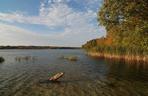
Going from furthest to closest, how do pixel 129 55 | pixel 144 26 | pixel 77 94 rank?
pixel 129 55 < pixel 77 94 < pixel 144 26

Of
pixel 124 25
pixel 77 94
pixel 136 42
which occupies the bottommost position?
pixel 77 94

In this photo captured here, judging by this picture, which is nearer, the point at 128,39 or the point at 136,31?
the point at 136,31

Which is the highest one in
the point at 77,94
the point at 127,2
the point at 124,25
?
the point at 127,2

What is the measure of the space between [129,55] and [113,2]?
57055 mm

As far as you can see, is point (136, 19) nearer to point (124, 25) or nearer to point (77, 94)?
point (124, 25)

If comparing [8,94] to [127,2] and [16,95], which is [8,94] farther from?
[127,2]

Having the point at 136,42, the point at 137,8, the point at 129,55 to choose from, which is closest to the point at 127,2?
the point at 137,8

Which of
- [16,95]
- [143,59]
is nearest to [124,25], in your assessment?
[16,95]

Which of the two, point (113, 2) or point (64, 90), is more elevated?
point (113, 2)

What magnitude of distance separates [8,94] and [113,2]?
50.4ft

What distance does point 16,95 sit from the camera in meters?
25.4

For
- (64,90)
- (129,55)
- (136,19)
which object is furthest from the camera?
(129,55)

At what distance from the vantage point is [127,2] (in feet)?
77.8

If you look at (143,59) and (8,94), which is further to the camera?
(143,59)
